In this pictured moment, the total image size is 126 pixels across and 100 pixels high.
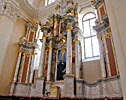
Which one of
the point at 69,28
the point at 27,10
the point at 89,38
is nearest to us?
the point at 69,28

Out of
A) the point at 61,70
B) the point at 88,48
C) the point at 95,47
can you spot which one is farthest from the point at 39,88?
the point at 95,47

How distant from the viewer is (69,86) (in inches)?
241

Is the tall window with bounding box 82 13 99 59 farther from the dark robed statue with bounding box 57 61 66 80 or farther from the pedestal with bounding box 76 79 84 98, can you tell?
the pedestal with bounding box 76 79 84 98

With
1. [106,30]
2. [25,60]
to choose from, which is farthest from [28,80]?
[106,30]

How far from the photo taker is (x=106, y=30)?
6605mm

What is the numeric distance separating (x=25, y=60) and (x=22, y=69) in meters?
0.63

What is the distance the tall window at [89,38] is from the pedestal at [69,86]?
204 cm

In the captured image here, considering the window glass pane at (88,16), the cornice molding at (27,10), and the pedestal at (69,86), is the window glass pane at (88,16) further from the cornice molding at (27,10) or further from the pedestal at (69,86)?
the pedestal at (69,86)

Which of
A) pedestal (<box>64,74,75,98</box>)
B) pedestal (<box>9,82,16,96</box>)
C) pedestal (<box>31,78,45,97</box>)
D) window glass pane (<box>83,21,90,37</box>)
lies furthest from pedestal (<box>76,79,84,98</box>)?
pedestal (<box>9,82,16,96</box>)

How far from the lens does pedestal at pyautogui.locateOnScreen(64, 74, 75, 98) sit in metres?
5.95

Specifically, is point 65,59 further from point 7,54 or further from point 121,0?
point 121,0

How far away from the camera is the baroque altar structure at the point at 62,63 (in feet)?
19.3

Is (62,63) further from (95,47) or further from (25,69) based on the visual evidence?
(25,69)

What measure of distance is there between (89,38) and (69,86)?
340 cm
